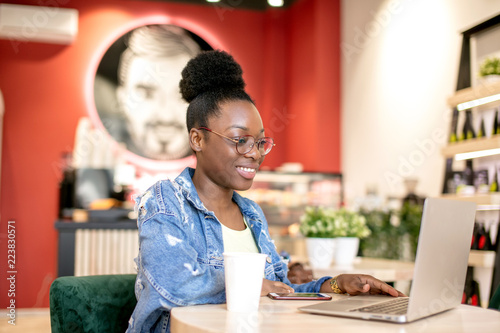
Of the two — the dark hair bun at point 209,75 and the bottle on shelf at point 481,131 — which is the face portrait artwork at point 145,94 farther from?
the dark hair bun at point 209,75

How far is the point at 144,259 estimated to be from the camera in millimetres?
1263

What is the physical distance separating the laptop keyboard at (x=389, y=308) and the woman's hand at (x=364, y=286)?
9 cm

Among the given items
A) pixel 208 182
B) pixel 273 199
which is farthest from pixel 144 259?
pixel 273 199

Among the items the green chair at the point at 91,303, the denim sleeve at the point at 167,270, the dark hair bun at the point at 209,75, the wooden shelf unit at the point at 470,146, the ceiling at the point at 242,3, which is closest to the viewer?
the denim sleeve at the point at 167,270

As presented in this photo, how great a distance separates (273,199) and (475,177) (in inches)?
72.3

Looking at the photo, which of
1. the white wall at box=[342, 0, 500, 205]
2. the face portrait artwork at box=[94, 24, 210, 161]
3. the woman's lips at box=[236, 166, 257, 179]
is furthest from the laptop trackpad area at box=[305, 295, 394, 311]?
the face portrait artwork at box=[94, 24, 210, 161]

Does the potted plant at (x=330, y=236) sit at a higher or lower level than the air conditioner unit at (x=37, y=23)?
lower

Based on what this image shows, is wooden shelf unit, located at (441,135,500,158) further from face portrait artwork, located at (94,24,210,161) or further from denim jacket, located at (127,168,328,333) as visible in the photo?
face portrait artwork, located at (94,24,210,161)

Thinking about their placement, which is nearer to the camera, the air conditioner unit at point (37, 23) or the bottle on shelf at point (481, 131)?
the bottle on shelf at point (481, 131)

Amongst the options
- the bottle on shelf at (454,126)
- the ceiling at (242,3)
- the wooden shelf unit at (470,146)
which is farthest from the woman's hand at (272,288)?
the ceiling at (242,3)

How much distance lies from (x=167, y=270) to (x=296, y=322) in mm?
334

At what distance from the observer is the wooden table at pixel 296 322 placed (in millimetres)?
985

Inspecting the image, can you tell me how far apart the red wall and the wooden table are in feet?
15.2

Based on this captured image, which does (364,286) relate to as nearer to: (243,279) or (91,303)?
(243,279)
